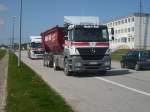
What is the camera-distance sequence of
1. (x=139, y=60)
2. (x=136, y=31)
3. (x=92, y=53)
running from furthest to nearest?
(x=136, y=31) < (x=139, y=60) < (x=92, y=53)

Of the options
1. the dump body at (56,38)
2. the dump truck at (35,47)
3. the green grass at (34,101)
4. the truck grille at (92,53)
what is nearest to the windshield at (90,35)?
the truck grille at (92,53)

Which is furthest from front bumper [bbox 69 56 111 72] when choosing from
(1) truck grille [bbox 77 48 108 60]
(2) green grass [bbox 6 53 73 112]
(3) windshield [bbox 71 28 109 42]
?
(2) green grass [bbox 6 53 73 112]

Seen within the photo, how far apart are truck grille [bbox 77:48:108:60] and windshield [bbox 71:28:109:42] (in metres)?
0.51

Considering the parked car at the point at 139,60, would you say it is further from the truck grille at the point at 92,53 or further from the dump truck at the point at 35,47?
the dump truck at the point at 35,47

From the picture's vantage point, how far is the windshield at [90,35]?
22.3 metres

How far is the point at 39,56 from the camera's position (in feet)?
181

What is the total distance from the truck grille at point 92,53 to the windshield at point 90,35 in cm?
51

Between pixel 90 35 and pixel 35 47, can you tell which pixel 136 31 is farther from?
pixel 90 35

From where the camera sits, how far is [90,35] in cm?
2256

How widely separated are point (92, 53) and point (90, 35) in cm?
101

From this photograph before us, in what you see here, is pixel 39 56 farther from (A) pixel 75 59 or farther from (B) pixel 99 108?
(B) pixel 99 108

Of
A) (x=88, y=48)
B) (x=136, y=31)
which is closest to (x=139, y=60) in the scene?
(x=88, y=48)

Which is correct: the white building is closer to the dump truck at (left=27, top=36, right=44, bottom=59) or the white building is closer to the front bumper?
the dump truck at (left=27, top=36, right=44, bottom=59)

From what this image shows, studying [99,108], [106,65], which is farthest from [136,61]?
[99,108]
